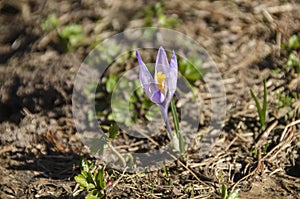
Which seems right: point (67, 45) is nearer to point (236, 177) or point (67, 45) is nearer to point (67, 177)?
point (67, 177)

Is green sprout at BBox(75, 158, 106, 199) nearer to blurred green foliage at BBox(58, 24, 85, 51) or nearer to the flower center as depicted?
the flower center

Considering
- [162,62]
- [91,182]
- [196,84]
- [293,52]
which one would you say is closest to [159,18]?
→ [196,84]

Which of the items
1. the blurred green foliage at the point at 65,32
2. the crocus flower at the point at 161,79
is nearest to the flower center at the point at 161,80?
the crocus flower at the point at 161,79

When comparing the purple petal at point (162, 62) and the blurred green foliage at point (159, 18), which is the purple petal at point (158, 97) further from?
the blurred green foliage at point (159, 18)

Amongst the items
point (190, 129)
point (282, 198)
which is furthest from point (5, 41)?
point (282, 198)

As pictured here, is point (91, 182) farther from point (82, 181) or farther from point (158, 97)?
point (158, 97)

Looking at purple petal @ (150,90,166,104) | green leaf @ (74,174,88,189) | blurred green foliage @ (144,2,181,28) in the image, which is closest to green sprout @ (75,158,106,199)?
green leaf @ (74,174,88,189)
